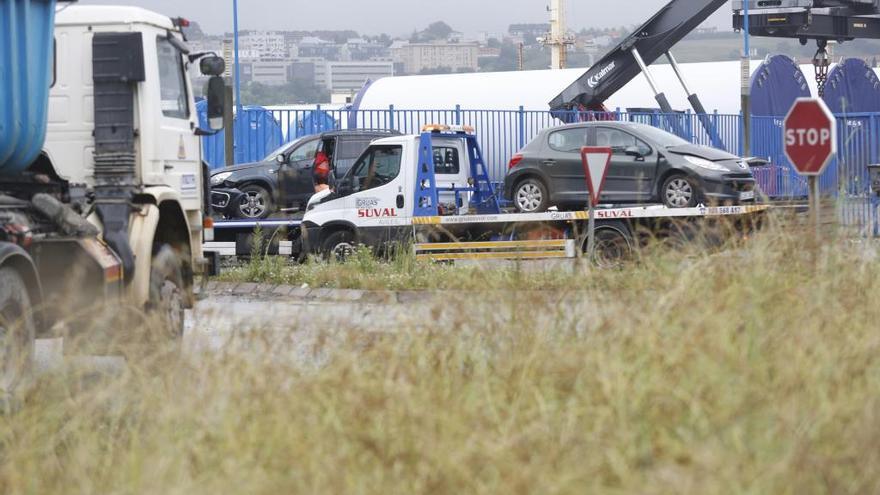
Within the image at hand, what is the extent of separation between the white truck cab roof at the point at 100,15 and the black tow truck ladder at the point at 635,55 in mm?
19240

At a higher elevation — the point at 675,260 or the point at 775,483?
the point at 675,260

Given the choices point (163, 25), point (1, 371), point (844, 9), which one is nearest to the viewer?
point (1, 371)

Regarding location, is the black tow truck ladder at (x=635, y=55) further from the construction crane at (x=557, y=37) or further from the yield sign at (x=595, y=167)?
the construction crane at (x=557, y=37)

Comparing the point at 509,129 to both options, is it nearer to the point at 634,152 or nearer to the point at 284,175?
the point at 284,175

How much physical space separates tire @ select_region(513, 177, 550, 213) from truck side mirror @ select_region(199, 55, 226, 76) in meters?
9.44

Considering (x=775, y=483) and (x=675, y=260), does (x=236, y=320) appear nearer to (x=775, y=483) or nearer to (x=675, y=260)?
(x=675, y=260)

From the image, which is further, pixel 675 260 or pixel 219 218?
pixel 219 218

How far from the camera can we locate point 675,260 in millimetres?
9320

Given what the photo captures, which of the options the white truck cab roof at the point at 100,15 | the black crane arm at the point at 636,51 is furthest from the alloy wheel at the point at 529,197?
the white truck cab roof at the point at 100,15

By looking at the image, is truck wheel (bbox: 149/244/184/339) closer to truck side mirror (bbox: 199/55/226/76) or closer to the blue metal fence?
truck side mirror (bbox: 199/55/226/76)

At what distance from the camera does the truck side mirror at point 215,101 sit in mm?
12828

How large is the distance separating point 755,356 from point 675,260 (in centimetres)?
240

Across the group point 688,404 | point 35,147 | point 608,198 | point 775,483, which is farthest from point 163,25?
point 608,198

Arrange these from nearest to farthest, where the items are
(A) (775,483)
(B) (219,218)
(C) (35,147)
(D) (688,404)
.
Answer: (A) (775,483) → (D) (688,404) → (C) (35,147) → (B) (219,218)
